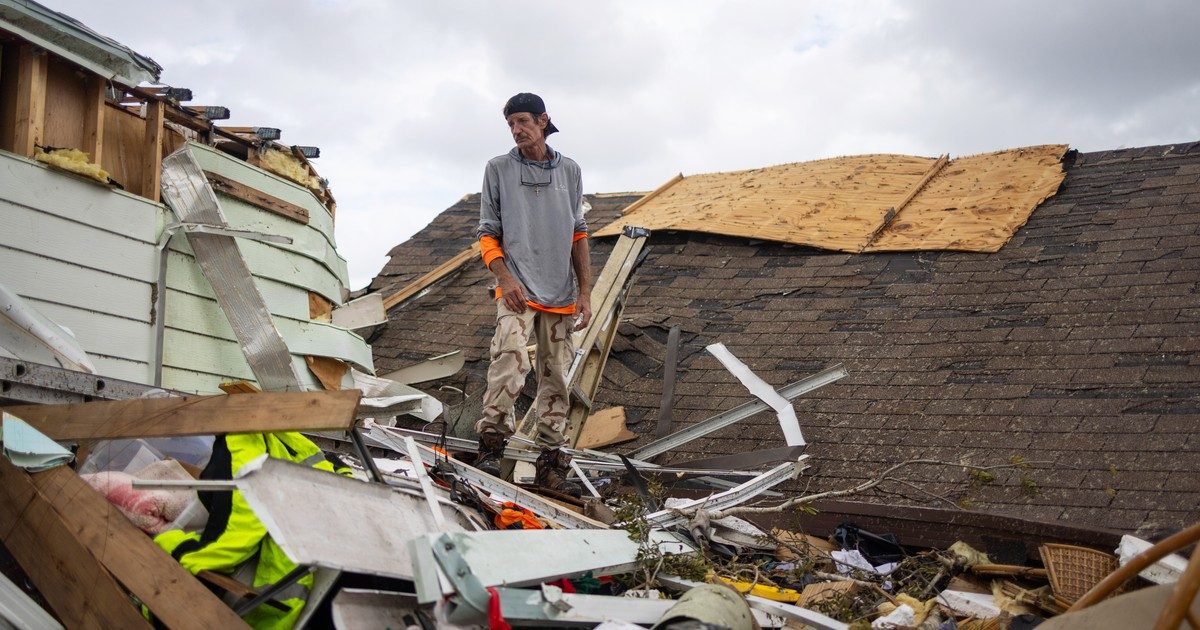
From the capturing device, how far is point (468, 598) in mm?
3451

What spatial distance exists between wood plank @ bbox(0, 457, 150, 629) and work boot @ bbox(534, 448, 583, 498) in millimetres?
2392

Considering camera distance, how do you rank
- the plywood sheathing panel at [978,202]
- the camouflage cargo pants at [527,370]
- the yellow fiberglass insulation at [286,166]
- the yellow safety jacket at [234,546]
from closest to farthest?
the yellow safety jacket at [234,546], the camouflage cargo pants at [527,370], the yellow fiberglass insulation at [286,166], the plywood sheathing panel at [978,202]

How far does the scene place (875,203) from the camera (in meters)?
9.51

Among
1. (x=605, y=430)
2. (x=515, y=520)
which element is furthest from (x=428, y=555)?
(x=605, y=430)

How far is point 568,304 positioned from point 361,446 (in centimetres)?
202

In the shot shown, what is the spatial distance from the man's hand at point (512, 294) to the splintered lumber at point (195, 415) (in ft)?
5.73

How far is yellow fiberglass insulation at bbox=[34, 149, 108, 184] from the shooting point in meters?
5.56

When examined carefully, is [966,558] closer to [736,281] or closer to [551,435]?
[551,435]

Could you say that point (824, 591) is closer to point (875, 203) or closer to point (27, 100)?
point (27, 100)

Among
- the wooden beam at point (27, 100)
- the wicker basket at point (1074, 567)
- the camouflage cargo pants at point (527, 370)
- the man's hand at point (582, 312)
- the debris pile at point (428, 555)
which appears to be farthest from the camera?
the man's hand at point (582, 312)

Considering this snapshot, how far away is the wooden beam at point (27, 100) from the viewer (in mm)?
5520

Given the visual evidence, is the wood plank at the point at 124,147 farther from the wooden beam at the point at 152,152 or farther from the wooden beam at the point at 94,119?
the wooden beam at the point at 94,119

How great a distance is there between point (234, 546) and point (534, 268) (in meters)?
2.46

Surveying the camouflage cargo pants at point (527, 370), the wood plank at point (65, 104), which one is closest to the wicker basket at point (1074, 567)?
the camouflage cargo pants at point (527, 370)
